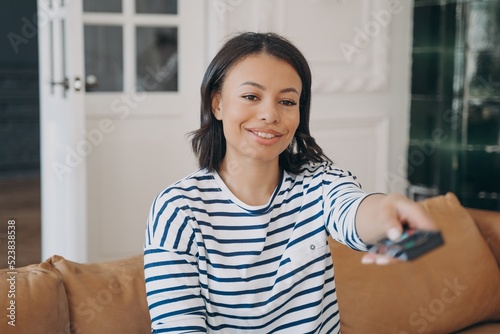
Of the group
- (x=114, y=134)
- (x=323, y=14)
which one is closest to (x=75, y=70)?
(x=114, y=134)

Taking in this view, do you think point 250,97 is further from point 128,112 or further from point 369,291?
point 128,112

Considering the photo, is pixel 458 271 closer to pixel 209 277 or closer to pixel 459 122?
pixel 209 277

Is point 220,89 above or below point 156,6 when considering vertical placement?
below

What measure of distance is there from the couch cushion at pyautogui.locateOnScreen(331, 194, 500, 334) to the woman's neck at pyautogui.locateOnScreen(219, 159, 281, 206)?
60cm

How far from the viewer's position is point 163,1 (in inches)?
143

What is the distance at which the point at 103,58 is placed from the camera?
357cm

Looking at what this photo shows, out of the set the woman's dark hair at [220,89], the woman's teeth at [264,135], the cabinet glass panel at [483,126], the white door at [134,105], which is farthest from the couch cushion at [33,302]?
the cabinet glass panel at [483,126]

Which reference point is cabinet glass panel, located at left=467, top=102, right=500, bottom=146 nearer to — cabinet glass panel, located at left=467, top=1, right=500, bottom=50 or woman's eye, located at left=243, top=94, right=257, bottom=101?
cabinet glass panel, located at left=467, top=1, right=500, bottom=50

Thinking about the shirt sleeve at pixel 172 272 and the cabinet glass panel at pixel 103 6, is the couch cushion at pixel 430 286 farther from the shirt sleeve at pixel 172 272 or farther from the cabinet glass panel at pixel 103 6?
the cabinet glass panel at pixel 103 6

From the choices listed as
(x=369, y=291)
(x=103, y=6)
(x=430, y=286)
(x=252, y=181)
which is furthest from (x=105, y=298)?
(x=103, y=6)

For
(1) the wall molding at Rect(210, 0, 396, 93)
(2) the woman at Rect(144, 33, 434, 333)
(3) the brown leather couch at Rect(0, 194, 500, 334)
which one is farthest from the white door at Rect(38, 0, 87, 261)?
(2) the woman at Rect(144, 33, 434, 333)

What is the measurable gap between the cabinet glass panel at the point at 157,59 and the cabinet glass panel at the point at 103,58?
0.33 feet

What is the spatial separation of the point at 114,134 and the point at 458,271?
1.98m

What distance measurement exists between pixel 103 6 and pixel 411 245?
285cm
